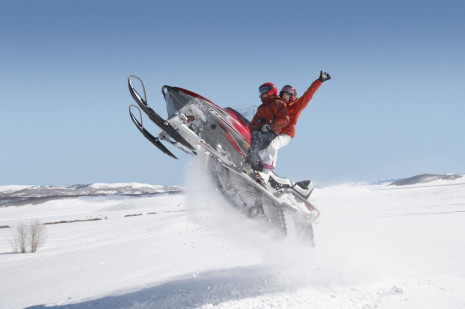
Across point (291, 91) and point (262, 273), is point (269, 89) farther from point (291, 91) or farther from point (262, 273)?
point (262, 273)

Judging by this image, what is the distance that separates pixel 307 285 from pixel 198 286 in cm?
164

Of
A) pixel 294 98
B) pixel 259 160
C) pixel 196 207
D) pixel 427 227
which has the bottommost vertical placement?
pixel 427 227

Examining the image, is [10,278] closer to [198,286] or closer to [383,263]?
[198,286]

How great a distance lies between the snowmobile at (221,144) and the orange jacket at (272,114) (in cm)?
25

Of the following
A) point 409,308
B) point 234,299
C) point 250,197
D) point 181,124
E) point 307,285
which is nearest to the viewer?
point 409,308

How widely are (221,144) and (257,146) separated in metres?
0.59

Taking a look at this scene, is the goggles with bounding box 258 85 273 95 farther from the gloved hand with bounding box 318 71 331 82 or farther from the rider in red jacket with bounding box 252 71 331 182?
the gloved hand with bounding box 318 71 331 82

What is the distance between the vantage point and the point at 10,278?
959 centimetres

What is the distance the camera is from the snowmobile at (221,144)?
18.3ft

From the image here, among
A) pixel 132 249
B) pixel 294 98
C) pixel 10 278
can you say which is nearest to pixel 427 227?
pixel 294 98

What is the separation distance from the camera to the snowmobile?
5586 mm

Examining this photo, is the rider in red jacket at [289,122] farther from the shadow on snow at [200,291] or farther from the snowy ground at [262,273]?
the shadow on snow at [200,291]

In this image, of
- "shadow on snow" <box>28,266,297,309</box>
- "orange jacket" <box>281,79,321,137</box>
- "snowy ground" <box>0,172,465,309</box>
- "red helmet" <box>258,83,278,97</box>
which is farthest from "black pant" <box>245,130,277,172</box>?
"shadow on snow" <box>28,266,297,309</box>

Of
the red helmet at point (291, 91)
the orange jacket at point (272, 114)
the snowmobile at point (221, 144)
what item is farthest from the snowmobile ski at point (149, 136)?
the red helmet at point (291, 91)
